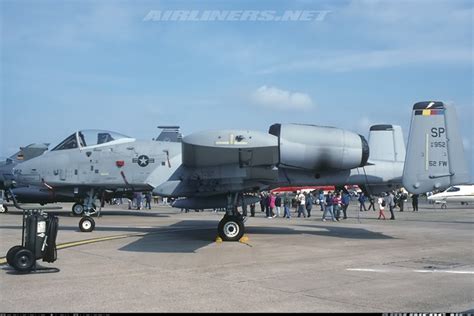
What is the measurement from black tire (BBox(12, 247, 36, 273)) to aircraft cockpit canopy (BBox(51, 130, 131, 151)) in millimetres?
8598

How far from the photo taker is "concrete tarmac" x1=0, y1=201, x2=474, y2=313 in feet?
19.1

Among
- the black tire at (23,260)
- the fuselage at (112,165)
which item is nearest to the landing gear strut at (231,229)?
the fuselage at (112,165)

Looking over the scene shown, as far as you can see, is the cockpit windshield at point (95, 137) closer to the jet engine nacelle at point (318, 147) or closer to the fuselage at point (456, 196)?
the jet engine nacelle at point (318, 147)

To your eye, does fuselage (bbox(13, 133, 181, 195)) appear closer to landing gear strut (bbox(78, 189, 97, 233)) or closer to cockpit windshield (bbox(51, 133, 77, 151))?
cockpit windshield (bbox(51, 133, 77, 151))

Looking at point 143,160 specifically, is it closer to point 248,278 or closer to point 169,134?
point 169,134

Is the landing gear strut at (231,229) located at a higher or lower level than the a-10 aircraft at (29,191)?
lower

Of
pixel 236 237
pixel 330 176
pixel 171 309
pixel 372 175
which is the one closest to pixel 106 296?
pixel 171 309

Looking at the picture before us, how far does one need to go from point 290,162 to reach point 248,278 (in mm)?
4260

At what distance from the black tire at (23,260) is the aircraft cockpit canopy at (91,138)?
8.60 meters

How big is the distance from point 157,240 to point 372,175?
20.8 ft

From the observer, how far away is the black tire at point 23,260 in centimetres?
769

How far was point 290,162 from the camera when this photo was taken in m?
11.1

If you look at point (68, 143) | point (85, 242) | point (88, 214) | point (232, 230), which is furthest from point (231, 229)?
point (68, 143)

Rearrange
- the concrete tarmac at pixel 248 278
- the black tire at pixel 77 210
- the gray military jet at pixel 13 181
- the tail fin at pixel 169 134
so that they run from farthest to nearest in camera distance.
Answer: the gray military jet at pixel 13 181, the black tire at pixel 77 210, the tail fin at pixel 169 134, the concrete tarmac at pixel 248 278
